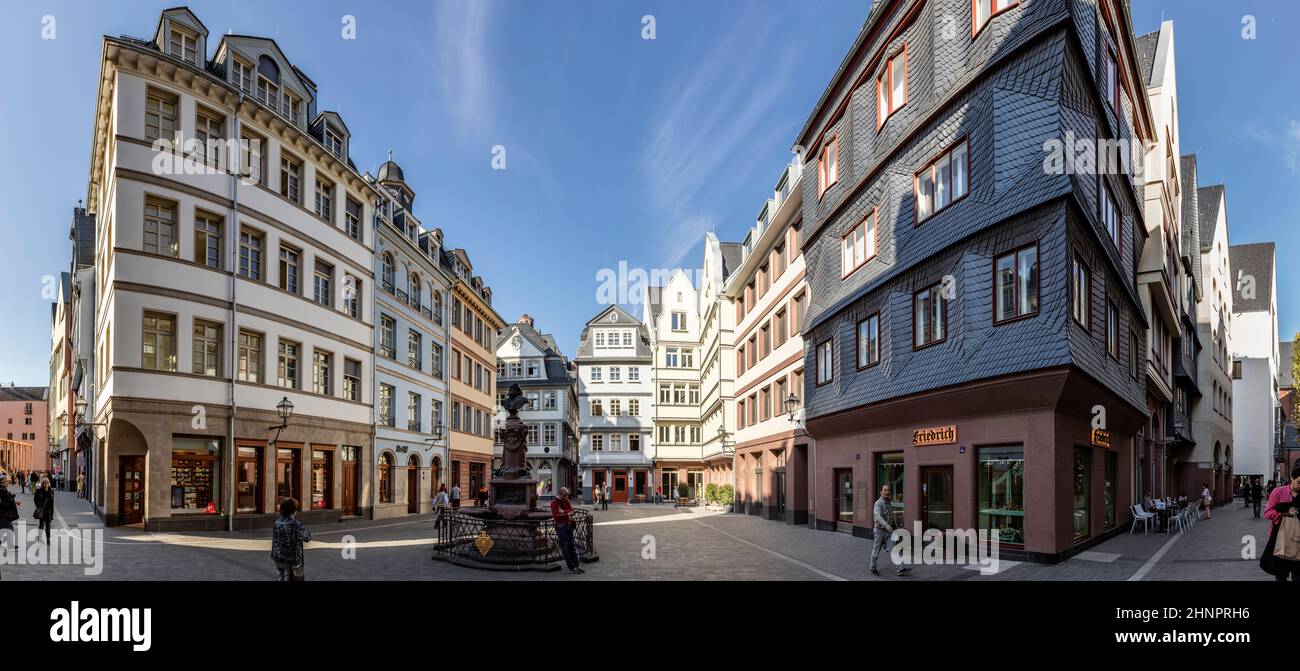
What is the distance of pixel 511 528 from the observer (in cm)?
1661

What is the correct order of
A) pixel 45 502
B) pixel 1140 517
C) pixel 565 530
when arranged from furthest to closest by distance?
pixel 1140 517 → pixel 45 502 → pixel 565 530

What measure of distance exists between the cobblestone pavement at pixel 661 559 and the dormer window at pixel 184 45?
45.2 feet

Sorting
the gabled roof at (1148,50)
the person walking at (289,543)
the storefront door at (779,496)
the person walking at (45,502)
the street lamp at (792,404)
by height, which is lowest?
the storefront door at (779,496)

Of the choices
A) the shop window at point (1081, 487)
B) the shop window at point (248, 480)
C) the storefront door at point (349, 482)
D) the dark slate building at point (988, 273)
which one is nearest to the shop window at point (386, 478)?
the storefront door at point (349, 482)

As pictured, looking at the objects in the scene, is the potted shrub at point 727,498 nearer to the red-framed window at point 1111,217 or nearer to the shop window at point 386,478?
the shop window at point 386,478

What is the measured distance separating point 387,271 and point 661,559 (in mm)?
21868

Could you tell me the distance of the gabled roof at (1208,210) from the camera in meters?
44.8

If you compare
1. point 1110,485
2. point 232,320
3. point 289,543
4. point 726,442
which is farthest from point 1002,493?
point 726,442

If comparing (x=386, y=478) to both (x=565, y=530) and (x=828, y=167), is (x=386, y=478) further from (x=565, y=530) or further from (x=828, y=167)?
(x=828, y=167)

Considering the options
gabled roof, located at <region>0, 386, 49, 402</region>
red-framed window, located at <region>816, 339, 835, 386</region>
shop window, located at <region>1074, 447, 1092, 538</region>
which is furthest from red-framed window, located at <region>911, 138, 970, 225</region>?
gabled roof, located at <region>0, 386, 49, 402</region>

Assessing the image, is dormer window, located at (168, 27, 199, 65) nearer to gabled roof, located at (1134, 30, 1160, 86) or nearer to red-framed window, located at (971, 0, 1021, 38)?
red-framed window, located at (971, 0, 1021, 38)
